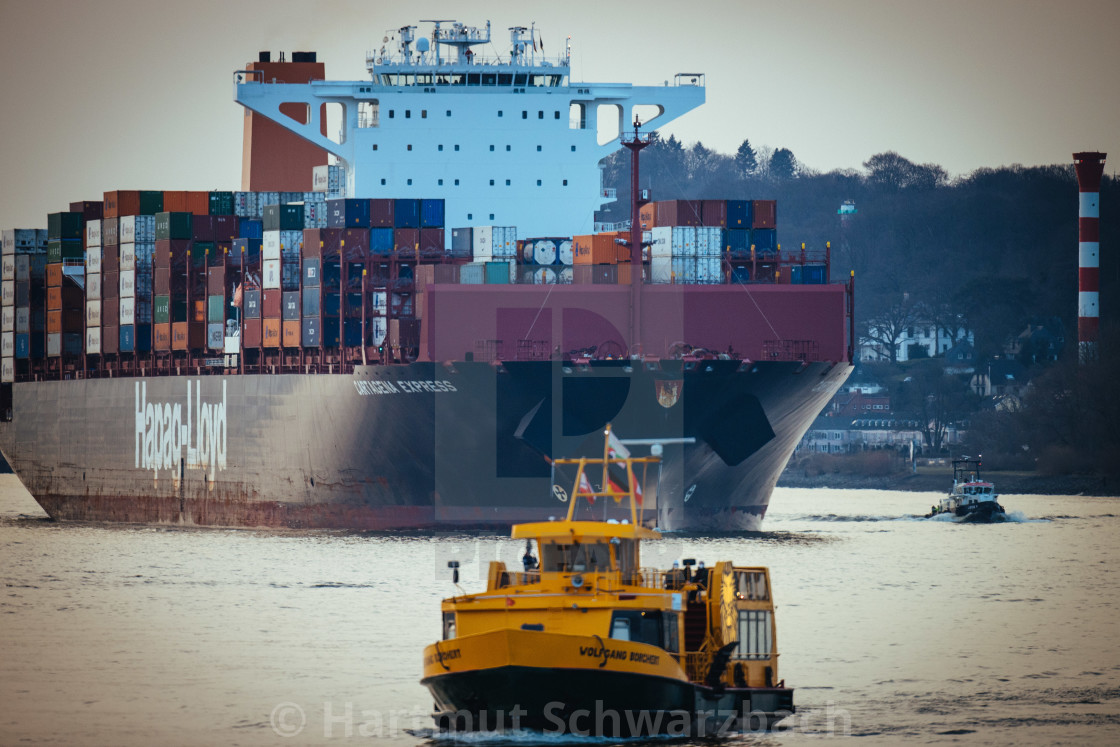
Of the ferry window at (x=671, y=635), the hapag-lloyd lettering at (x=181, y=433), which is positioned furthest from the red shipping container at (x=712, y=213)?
the ferry window at (x=671, y=635)

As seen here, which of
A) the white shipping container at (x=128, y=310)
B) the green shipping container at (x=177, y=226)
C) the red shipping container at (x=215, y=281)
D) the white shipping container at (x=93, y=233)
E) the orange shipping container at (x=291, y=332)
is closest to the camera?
the orange shipping container at (x=291, y=332)

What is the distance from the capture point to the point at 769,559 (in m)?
46.9

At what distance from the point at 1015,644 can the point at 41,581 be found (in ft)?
78.0

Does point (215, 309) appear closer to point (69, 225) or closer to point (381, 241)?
point (381, 241)

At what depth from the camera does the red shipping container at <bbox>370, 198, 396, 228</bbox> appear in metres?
56.0

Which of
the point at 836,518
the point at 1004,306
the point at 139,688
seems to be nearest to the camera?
the point at 139,688

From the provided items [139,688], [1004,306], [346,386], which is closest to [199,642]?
[139,688]

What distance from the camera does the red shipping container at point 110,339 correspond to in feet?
218

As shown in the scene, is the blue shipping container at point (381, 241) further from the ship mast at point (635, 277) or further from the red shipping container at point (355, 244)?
the ship mast at point (635, 277)

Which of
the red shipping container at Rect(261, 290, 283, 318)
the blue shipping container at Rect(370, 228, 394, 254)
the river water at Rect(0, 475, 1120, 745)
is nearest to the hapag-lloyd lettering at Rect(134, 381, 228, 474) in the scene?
the river water at Rect(0, 475, 1120, 745)

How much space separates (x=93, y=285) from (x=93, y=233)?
1.86 meters

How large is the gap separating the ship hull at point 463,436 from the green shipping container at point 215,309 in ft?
6.63

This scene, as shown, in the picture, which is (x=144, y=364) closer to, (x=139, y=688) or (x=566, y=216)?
(x=566, y=216)

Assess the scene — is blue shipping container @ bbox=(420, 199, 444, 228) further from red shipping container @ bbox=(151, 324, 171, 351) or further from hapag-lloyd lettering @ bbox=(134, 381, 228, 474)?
red shipping container @ bbox=(151, 324, 171, 351)
